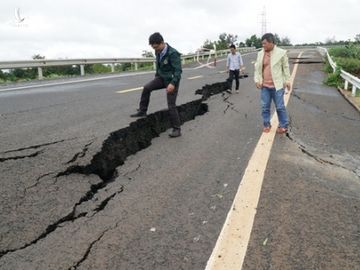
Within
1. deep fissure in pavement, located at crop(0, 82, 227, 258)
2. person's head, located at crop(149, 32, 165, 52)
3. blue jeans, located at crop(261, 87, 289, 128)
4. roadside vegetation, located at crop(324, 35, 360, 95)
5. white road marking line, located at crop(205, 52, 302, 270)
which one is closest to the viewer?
white road marking line, located at crop(205, 52, 302, 270)

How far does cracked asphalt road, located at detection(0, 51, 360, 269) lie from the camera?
9.84 ft

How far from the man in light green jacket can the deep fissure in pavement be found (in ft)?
5.52

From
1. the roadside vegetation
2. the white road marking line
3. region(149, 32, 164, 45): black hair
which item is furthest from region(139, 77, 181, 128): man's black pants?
the roadside vegetation

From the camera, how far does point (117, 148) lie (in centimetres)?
570

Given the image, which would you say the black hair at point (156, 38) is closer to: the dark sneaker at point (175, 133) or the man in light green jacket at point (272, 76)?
the dark sneaker at point (175, 133)

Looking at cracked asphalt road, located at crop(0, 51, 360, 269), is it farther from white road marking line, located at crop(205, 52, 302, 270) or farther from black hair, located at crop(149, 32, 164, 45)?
black hair, located at crop(149, 32, 164, 45)

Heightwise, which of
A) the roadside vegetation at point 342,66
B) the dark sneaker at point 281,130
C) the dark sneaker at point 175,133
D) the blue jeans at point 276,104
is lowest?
the dark sneaker at point 281,130

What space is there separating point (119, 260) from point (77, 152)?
7.99ft

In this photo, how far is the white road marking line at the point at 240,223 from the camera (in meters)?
2.89

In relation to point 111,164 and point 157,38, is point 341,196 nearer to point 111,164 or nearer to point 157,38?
point 111,164

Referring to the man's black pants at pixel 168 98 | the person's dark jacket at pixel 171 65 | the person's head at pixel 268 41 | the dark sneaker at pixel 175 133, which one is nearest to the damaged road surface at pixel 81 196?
the dark sneaker at pixel 175 133

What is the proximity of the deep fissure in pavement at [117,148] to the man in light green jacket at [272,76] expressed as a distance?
5.52 feet

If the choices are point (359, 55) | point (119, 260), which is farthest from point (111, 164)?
point (359, 55)

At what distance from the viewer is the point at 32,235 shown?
3227 mm
